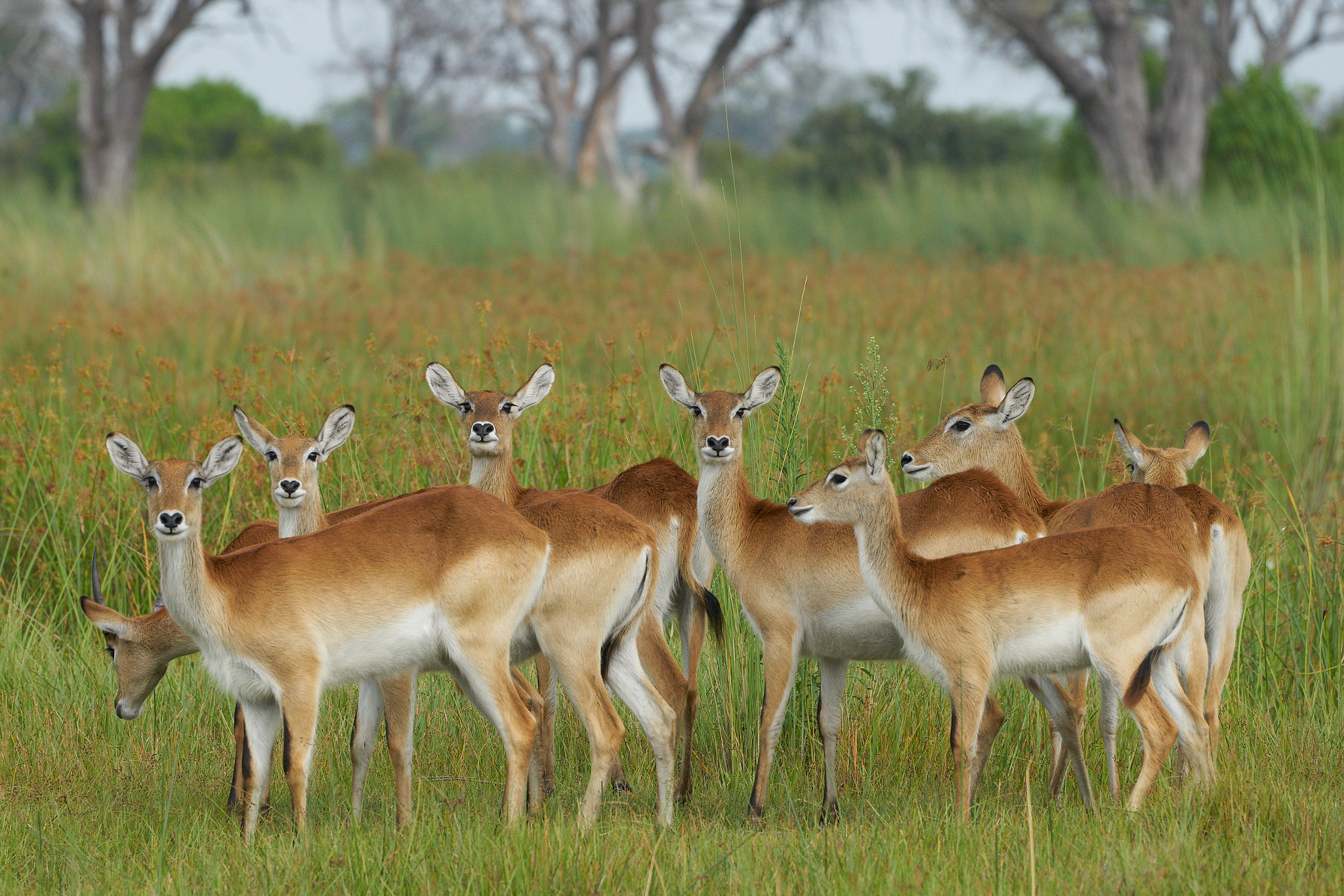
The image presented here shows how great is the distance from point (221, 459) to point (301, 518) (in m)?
0.66

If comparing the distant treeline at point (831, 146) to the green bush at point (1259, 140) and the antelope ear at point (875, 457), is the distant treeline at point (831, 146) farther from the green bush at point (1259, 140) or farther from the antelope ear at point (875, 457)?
the antelope ear at point (875, 457)

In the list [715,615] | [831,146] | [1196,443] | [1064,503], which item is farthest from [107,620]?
[831,146]

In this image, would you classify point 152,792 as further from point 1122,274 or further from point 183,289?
point 1122,274

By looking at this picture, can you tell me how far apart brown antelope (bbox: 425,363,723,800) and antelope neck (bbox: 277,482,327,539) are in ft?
2.18

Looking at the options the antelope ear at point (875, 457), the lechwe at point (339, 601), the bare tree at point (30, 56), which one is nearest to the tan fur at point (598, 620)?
the lechwe at point (339, 601)

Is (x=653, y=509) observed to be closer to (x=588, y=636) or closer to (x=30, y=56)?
(x=588, y=636)

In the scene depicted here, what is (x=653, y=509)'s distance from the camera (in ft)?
18.3

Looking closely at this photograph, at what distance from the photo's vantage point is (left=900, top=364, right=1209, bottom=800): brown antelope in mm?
4816

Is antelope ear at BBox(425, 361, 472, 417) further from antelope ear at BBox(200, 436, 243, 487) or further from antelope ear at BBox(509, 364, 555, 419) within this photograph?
antelope ear at BBox(200, 436, 243, 487)

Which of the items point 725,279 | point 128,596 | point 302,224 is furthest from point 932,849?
point 302,224

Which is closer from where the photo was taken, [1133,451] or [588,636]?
[588,636]

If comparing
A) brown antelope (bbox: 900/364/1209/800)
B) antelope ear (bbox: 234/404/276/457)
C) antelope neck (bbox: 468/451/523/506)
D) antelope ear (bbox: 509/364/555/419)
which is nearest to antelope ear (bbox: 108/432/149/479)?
antelope ear (bbox: 234/404/276/457)

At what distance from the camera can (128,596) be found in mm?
6887

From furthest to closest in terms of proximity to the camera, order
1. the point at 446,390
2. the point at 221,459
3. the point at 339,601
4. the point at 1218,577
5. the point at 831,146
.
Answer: the point at 831,146, the point at 446,390, the point at 1218,577, the point at 221,459, the point at 339,601
